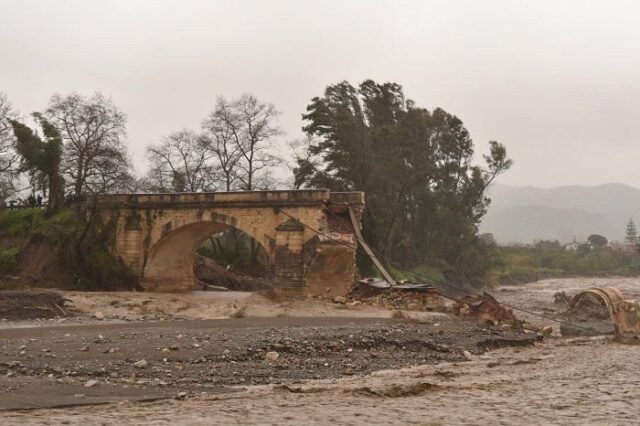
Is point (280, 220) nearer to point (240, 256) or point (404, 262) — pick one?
point (240, 256)

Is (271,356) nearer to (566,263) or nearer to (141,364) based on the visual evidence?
(141,364)

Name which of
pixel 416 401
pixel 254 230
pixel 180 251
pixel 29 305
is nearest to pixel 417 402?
pixel 416 401

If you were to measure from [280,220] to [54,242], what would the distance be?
417 inches

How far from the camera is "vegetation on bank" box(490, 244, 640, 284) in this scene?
70.9 metres

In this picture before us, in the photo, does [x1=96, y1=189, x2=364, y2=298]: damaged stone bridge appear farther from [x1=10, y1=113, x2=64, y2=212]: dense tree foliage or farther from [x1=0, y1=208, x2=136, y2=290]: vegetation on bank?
[x1=10, y1=113, x2=64, y2=212]: dense tree foliage

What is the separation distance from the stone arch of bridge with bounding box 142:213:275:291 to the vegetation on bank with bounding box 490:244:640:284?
42840mm

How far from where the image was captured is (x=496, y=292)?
50.3 m

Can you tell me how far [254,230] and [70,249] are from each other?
833 centimetres

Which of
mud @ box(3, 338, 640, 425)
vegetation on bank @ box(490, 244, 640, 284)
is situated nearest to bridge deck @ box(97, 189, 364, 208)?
mud @ box(3, 338, 640, 425)

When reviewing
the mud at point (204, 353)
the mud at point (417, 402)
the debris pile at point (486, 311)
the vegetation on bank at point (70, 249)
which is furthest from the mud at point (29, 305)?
the debris pile at point (486, 311)

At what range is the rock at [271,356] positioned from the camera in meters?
12.6

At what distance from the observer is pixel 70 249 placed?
92.4 ft

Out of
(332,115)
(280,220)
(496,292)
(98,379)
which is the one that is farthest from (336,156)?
(98,379)

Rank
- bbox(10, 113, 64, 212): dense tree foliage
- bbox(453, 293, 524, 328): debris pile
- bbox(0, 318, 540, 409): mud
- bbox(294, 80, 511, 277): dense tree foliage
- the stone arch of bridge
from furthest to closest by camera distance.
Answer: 1. bbox(294, 80, 511, 277): dense tree foliage
2. bbox(10, 113, 64, 212): dense tree foliage
3. the stone arch of bridge
4. bbox(453, 293, 524, 328): debris pile
5. bbox(0, 318, 540, 409): mud
